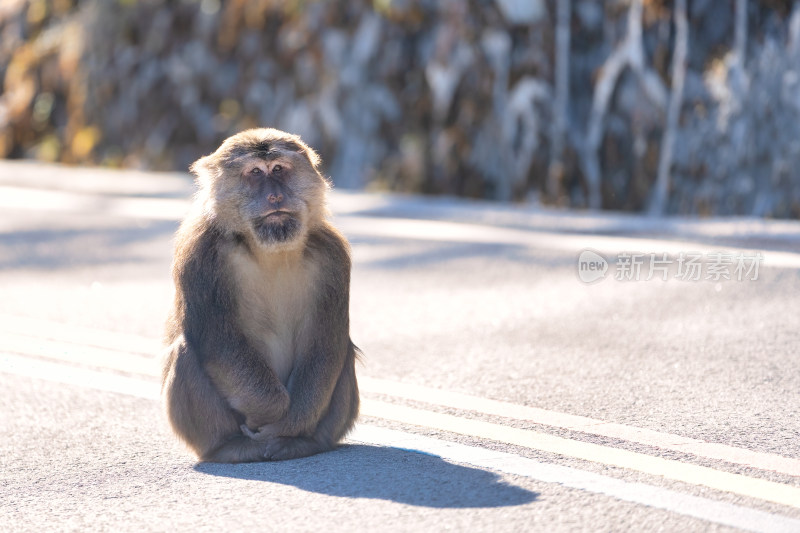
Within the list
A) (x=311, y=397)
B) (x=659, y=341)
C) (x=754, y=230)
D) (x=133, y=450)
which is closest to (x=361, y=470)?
(x=311, y=397)

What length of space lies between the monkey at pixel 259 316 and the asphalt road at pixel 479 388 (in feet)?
0.53

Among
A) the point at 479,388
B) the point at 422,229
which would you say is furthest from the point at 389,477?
the point at 422,229

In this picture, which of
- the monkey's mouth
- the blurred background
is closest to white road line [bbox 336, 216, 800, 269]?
the blurred background

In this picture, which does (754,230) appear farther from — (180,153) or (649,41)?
(180,153)

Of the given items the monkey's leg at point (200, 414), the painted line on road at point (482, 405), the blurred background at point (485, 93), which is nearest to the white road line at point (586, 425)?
the painted line on road at point (482, 405)

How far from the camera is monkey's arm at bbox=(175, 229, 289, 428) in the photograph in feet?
14.5

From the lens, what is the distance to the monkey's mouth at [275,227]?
176 inches

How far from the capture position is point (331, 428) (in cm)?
460

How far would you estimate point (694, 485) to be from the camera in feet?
13.4

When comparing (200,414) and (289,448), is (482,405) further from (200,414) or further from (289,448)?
(200,414)

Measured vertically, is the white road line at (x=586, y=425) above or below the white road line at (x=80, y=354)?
above

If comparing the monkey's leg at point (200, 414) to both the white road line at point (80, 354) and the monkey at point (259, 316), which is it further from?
the white road line at point (80, 354)

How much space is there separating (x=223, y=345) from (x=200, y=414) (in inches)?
9.4

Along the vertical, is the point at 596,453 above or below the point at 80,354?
above
